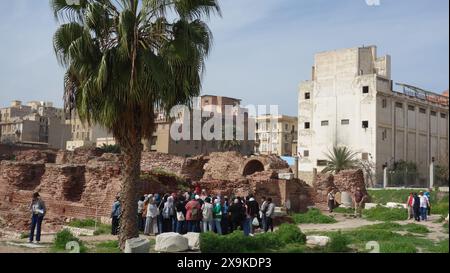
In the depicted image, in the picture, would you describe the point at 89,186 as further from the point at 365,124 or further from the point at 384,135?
the point at 384,135

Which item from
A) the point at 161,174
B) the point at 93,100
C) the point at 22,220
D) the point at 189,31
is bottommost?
the point at 22,220

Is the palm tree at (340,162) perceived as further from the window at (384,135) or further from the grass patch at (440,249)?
the grass patch at (440,249)

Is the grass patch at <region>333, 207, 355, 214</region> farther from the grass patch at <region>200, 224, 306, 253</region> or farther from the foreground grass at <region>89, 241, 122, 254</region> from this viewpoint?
the foreground grass at <region>89, 241, 122, 254</region>

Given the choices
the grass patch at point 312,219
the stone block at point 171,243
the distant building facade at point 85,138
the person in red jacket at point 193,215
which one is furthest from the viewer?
the distant building facade at point 85,138

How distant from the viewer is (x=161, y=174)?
82.3ft

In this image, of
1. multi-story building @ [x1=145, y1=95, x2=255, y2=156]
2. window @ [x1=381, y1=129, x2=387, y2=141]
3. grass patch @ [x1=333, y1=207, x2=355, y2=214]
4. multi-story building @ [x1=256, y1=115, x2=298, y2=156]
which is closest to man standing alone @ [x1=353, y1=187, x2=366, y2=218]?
grass patch @ [x1=333, y1=207, x2=355, y2=214]

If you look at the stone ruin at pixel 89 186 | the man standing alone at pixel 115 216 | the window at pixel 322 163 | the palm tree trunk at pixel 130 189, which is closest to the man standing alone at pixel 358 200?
the stone ruin at pixel 89 186

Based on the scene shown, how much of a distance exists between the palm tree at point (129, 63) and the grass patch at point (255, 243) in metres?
1.81

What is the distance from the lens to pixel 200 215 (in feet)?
57.7

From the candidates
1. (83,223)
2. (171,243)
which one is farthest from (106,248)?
(83,223)

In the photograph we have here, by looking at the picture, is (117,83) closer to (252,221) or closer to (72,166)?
(252,221)

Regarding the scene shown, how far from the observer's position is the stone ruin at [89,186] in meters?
22.5
